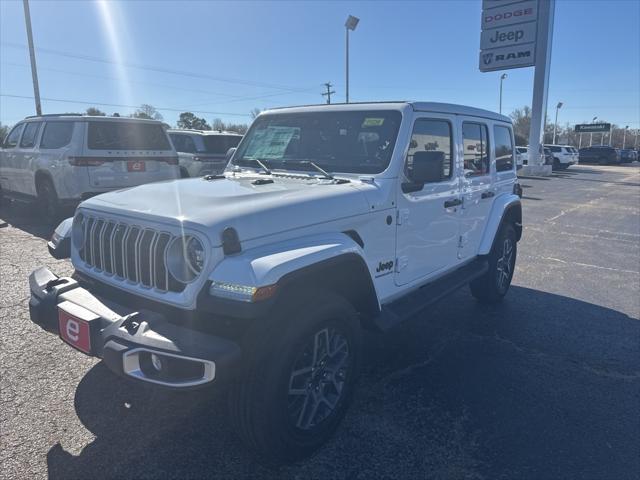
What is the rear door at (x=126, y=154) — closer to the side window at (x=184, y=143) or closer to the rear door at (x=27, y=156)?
the rear door at (x=27, y=156)

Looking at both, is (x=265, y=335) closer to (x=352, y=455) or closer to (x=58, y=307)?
(x=352, y=455)

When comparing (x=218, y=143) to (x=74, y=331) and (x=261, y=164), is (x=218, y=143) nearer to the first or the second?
(x=261, y=164)

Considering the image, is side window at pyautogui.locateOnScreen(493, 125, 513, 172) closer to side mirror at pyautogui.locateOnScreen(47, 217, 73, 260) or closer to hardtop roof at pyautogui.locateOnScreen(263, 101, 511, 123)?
hardtop roof at pyautogui.locateOnScreen(263, 101, 511, 123)

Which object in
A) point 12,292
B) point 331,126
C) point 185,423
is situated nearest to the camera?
point 185,423

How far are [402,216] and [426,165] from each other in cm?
41

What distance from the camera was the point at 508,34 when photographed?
21859 mm

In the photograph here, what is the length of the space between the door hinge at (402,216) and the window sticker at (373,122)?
2.26 ft

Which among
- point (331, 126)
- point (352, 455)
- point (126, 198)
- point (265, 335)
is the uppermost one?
point (331, 126)

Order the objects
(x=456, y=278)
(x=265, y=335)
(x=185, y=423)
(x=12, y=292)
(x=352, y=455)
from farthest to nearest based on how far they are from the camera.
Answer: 1. (x=12, y=292)
2. (x=456, y=278)
3. (x=185, y=423)
4. (x=352, y=455)
5. (x=265, y=335)

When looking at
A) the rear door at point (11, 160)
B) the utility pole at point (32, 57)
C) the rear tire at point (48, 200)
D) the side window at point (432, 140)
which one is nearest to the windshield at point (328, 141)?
the side window at point (432, 140)

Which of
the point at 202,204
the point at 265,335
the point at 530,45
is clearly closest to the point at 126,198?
the point at 202,204

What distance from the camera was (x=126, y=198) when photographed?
312 centimetres

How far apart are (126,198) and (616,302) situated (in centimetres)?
539

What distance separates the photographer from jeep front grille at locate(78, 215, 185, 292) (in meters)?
2.57
